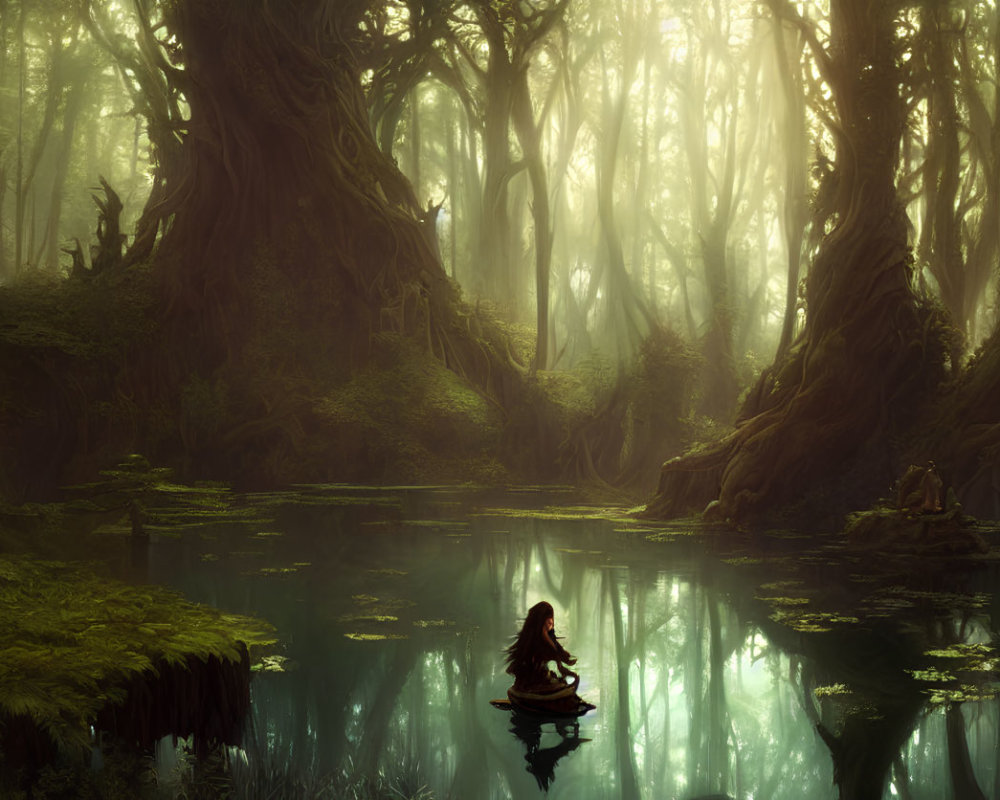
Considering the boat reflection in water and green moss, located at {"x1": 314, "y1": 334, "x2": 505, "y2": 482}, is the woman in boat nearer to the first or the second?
the boat reflection in water

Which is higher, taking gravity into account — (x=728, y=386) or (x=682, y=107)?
(x=682, y=107)

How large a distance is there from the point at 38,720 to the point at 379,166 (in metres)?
22.4

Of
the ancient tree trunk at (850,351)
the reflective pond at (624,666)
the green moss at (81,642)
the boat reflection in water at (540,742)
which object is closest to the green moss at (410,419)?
the ancient tree trunk at (850,351)

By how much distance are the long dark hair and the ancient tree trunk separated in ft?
35.5

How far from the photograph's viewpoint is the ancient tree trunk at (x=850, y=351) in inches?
684

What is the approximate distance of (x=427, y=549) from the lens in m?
14.3

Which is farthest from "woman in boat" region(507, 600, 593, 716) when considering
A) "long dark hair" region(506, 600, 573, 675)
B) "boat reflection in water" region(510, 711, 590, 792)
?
"boat reflection in water" region(510, 711, 590, 792)

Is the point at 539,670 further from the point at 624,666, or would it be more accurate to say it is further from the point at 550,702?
the point at 624,666

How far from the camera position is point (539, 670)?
6820 millimetres

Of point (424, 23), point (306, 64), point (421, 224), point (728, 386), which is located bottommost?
point (728, 386)

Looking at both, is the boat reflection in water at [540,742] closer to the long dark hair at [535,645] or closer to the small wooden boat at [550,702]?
the small wooden boat at [550,702]

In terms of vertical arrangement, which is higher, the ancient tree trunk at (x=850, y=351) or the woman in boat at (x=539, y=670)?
the ancient tree trunk at (x=850, y=351)

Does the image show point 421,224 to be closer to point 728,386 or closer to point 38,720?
point 728,386

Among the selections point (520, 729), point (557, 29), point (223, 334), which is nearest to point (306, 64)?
point (223, 334)
